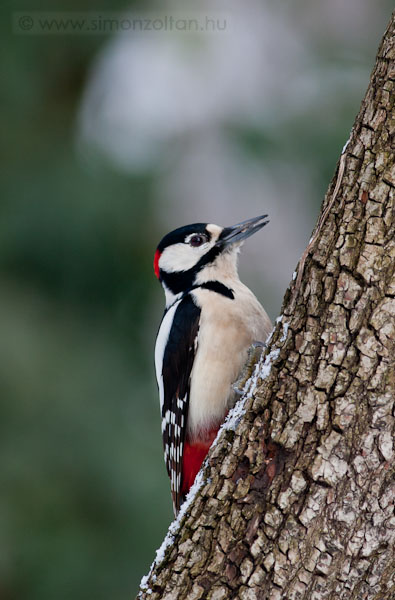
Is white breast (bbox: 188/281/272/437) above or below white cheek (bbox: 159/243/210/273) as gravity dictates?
below

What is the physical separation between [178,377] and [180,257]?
62cm

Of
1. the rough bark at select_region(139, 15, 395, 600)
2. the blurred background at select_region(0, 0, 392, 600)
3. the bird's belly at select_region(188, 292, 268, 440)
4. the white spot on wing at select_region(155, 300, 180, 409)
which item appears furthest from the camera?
the blurred background at select_region(0, 0, 392, 600)

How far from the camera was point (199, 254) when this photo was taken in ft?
11.9

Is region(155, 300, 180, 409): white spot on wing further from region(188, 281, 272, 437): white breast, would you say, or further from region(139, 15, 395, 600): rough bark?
region(139, 15, 395, 600): rough bark

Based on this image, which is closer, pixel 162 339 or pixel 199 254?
pixel 162 339

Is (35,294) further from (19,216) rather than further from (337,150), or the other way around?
(337,150)

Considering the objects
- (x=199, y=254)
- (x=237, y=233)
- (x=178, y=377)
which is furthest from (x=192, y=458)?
(x=237, y=233)

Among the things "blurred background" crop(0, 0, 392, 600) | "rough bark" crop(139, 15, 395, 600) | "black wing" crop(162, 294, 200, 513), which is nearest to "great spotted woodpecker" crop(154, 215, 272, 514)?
"black wing" crop(162, 294, 200, 513)

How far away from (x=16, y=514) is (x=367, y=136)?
5.88 meters

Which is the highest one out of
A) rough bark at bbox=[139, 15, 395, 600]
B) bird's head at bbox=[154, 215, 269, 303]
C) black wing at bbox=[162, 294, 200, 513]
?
bird's head at bbox=[154, 215, 269, 303]

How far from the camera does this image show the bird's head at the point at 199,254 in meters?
3.56

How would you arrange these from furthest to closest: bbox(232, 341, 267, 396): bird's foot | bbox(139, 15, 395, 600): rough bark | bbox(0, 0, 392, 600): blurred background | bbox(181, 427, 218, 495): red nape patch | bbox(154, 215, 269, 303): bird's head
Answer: bbox(0, 0, 392, 600): blurred background, bbox(154, 215, 269, 303): bird's head, bbox(181, 427, 218, 495): red nape patch, bbox(232, 341, 267, 396): bird's foot, bbox(139, 15, 395, 600): rough bark

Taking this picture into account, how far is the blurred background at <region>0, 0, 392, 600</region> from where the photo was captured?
716 centimetres

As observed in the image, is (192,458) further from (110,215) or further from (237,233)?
(110,215)
